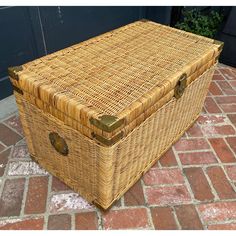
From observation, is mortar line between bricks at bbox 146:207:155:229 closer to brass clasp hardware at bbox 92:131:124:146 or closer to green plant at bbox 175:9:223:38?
brass clasp hardware at bbox 92:131:124:146

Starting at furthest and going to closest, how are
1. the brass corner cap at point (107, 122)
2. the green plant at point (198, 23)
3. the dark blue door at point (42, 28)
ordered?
1. the green plant at point (198, 23)
2. the dark blue door at point (42, 28)
3. the brass corner cap at point (107, 122)

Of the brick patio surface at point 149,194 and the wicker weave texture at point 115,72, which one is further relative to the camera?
the brick patio surface at point 149,194

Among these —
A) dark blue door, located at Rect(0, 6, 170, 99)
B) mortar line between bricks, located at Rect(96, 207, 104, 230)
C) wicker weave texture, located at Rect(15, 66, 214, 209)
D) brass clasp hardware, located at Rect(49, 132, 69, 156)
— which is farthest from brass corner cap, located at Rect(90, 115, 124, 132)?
dark blue door, located at Rect(0, 6, 170, 99)

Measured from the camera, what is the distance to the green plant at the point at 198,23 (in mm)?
3654

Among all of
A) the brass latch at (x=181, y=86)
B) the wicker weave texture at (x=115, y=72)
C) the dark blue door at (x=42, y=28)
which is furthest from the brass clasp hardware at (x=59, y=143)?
the dark blue door at (x=42, y=28)

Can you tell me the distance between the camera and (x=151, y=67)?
5.19 ft

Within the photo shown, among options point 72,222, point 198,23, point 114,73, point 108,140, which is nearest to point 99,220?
point 72,222

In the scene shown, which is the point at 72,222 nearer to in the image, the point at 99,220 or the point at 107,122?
the point at 99,220

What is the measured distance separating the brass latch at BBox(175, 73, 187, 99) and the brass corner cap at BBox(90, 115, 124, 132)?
1.64 ft

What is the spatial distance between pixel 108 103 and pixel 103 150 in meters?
0.21

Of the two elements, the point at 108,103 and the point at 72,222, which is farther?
the point at 72,222

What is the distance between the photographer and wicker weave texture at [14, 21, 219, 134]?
1.29 meters

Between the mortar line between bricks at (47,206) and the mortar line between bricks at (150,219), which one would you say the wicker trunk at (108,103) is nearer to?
the mortar line between bricks at (47,206)

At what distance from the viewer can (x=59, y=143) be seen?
1487mm
